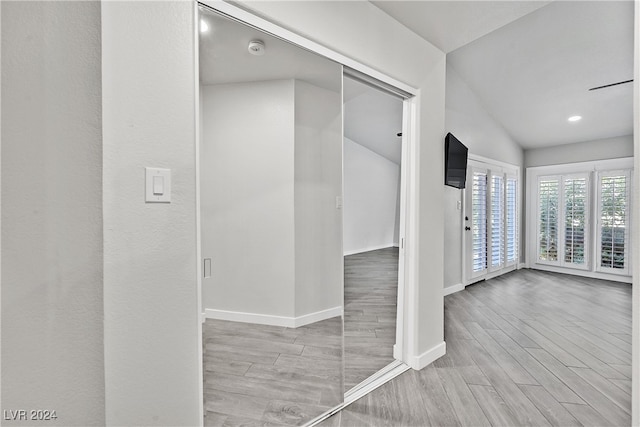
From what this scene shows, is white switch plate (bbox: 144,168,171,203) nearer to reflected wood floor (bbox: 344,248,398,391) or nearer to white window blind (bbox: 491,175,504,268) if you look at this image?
reflected wood floor (bbox: 344,248,398,391)

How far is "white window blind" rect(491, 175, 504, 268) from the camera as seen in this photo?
14.9 feet

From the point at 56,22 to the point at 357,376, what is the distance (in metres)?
2.34

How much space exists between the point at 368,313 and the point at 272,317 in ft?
5.29

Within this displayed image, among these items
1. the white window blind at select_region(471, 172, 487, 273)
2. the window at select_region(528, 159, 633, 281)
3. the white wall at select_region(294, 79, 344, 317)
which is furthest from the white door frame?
the window at select_region(528, 159, 633, 281)

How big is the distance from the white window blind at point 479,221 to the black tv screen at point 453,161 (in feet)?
5.52

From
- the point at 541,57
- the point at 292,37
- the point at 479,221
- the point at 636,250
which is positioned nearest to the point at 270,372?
the point at 292,37

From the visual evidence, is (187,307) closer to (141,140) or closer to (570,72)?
(141,140)

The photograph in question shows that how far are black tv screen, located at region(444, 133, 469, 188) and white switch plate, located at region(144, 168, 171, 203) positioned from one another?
2.12m

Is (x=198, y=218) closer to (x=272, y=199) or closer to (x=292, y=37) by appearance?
(x=272, y=199)

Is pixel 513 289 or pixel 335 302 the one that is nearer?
pixel 335 302

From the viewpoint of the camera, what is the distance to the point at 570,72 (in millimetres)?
3316

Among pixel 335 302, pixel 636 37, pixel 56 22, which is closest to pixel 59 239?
pixel 56 22

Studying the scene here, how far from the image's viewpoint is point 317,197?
63.9 inches

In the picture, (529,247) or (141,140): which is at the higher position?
(141,140)
